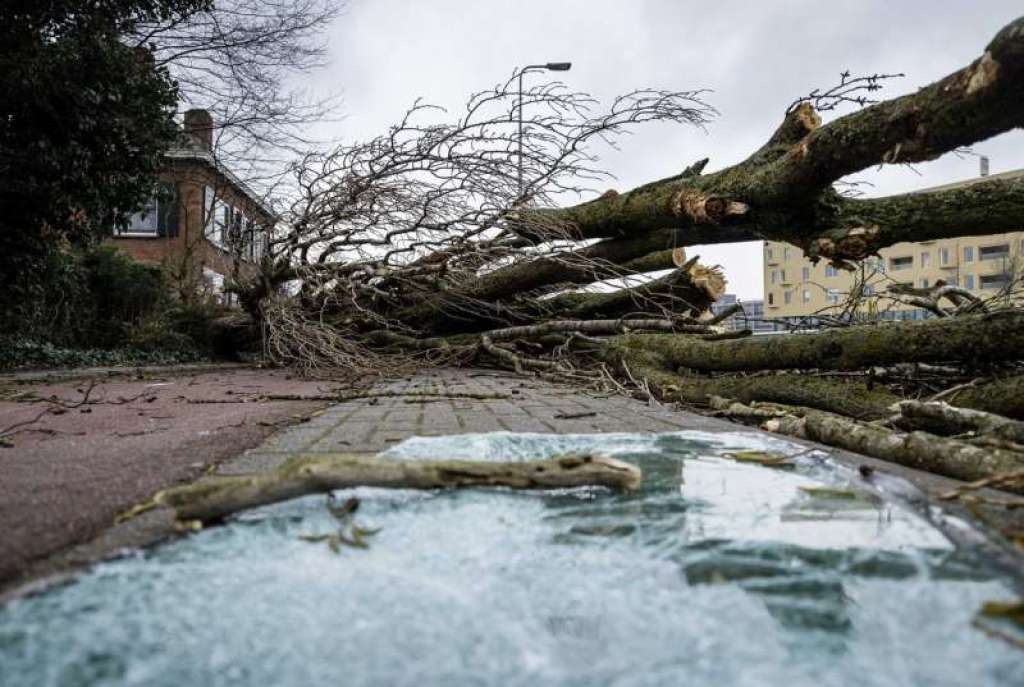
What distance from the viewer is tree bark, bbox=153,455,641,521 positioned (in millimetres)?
1443

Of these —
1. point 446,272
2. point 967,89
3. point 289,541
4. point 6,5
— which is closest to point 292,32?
point 6,5

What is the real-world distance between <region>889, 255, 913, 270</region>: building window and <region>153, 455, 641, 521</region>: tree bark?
5974 centimetres

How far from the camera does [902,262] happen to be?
53.6 metres

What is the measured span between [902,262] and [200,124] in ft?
179

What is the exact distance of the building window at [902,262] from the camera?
53.2m

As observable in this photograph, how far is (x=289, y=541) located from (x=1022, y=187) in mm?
4745

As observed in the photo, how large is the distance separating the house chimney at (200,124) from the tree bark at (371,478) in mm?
13593

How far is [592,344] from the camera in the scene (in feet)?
21.5

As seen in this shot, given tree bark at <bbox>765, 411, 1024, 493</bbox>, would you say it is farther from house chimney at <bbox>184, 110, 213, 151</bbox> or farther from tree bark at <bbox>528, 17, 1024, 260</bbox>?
house chimney at <bbox>184, 110, 213, 151</bbox>

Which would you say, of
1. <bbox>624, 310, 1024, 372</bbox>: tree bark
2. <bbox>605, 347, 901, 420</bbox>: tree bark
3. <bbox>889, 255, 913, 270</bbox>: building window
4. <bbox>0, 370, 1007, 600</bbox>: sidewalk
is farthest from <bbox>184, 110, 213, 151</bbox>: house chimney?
<bbox>889, 255, 913, 270</bbox>: building window

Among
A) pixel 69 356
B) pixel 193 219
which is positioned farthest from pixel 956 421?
pixel 193 219

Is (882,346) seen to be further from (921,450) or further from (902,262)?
(902,262)

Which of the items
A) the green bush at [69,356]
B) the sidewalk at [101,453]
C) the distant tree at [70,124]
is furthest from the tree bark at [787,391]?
the green bush at [69,356]

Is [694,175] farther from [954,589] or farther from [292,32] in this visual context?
[292,32]
